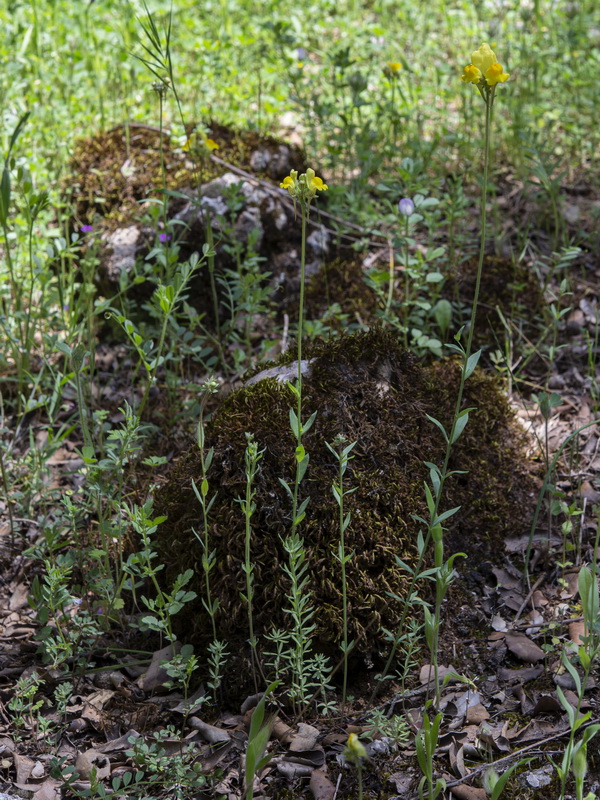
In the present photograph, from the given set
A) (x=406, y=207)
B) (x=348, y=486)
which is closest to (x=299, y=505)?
(x=348, y=486)

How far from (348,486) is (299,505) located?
0.16 metres

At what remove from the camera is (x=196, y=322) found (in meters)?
3.00

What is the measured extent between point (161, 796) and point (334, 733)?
458 millimetres

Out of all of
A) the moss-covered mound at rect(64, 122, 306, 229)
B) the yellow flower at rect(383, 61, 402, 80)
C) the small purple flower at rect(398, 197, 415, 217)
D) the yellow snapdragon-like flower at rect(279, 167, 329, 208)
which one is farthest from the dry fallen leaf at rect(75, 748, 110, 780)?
the yellow flower at rect(383, 61, 402, 80)

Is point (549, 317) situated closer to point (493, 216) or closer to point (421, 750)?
point (493, 216)

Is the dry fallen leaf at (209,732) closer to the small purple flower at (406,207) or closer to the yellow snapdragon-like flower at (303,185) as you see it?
the yellow snapdragon-like flower at (303,185)

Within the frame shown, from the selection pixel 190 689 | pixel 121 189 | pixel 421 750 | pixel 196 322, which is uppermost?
pixel 121 189

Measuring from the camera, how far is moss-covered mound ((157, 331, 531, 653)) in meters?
2.11

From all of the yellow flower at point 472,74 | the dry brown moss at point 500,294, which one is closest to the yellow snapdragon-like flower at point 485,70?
the yellow flower at point 472,74

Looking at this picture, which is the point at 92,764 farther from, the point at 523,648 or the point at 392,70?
the point at 392,70

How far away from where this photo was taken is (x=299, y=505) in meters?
2.21

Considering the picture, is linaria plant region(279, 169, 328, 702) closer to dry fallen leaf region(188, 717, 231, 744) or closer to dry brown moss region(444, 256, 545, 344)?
dry fallen leaf region(188, 717, 231, 744)

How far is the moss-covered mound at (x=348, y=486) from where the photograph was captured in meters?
2.11

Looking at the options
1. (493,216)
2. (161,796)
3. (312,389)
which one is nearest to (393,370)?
(312,389)
